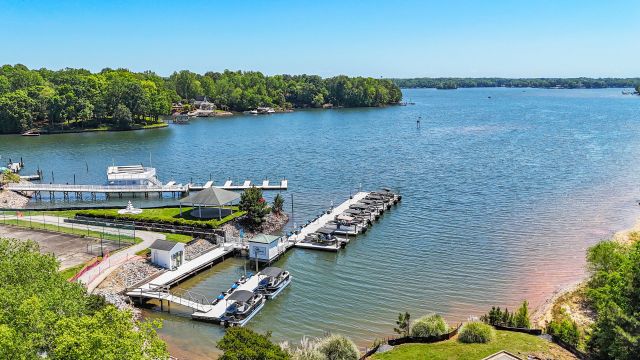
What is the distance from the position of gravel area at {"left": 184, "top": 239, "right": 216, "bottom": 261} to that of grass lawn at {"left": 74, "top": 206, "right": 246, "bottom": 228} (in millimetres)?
2400

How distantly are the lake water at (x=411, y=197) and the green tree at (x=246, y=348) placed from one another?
10.4 m

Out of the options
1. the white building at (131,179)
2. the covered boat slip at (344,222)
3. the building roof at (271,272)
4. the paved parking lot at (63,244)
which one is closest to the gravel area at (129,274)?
the paved parking lot at (63,244)

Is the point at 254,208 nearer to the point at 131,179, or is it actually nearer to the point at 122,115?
the point at 131,179

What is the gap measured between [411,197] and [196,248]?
1265 inches

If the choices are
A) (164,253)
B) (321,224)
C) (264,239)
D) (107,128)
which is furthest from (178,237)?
(107,128)

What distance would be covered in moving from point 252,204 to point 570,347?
33.4 meters

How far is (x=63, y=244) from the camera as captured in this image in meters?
45.2

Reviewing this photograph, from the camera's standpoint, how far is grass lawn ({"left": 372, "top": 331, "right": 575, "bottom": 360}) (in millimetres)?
26281

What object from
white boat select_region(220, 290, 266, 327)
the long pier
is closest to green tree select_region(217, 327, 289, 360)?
white boat select_region(220, 290, 266, 327)

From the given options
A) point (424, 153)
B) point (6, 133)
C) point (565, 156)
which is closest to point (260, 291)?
point (424, 153)

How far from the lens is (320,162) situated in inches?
3816

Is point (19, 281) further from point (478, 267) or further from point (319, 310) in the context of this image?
point (478, 267)

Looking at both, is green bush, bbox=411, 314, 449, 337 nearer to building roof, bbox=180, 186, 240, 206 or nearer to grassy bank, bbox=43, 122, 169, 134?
building roof, bbox=180, 186, 240, 206

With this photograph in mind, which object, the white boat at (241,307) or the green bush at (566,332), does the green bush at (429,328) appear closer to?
the green bush at (566,332)
